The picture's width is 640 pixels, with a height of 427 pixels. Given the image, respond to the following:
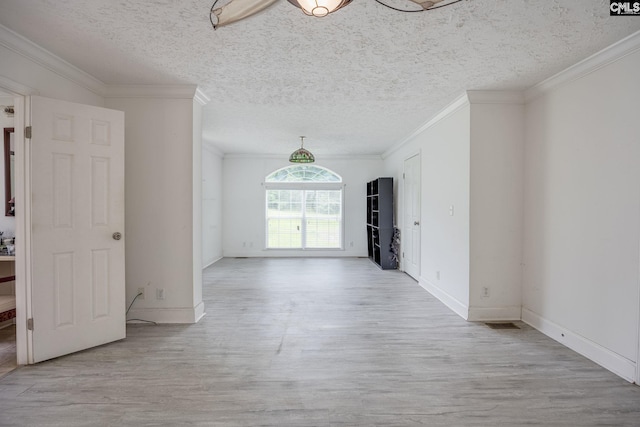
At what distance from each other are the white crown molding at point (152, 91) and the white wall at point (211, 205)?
10.2 ft

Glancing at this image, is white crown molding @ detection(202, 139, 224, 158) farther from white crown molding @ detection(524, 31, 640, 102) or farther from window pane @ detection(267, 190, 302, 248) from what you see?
white crown molding @ detection(524, 31, 640, 102)

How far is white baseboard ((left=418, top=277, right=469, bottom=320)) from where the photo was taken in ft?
12.0

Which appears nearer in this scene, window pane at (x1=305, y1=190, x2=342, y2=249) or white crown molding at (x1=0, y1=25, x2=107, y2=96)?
white crown molding at (x1=0, y1=25, x2=107, y2=96)

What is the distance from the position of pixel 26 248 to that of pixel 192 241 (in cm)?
131

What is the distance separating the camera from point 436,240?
4539 mm

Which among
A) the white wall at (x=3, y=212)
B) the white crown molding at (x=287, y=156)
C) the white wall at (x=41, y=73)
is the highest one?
the white crown molding at (x=287, y=156)

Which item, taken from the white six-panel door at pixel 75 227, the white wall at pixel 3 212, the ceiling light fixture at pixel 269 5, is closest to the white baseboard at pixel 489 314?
the ceiling light fixture at pixel 269 5

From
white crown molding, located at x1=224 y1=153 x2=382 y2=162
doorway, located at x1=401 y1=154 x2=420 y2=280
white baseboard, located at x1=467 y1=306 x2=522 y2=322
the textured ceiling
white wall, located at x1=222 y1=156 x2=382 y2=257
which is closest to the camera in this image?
the textured ceiling

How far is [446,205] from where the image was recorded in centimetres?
418

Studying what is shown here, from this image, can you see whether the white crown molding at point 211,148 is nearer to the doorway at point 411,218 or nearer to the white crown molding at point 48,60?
the white crown molding at point 48,60

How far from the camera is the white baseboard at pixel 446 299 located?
12.0 ft

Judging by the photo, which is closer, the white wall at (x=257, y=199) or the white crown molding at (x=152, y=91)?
the white crown molding at (x=152, y=91)

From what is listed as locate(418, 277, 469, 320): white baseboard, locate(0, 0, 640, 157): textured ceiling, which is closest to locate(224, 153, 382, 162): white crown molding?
locate(418, 277, 469, 320): white baseboard

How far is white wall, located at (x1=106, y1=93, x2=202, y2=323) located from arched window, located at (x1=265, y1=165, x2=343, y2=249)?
4.54 meters
